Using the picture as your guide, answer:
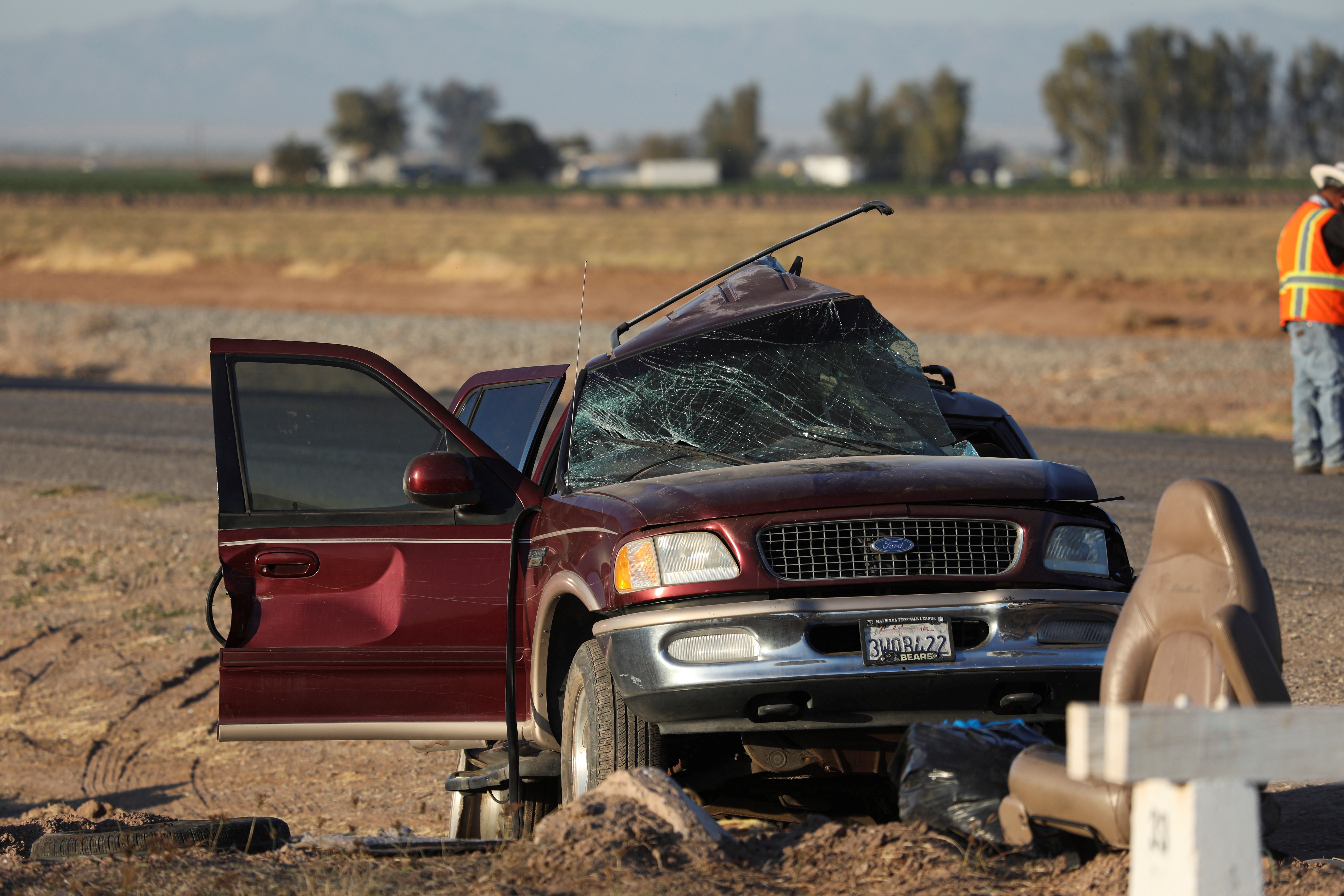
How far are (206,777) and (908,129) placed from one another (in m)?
151

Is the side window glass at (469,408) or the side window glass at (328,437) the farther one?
the side window glass at (328,437)

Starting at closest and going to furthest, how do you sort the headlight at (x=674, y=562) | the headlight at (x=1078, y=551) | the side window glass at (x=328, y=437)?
the headlight at (x=674, y=562)
the headlight at (x=1078, y=551)
the side window glass at (x=328, y=437)

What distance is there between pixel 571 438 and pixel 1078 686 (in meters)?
2.02

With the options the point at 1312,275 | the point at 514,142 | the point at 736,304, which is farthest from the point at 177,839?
the point at 514,142

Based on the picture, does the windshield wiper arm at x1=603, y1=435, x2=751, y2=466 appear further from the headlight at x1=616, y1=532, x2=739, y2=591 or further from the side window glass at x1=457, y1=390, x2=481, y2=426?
the side window glass at x1=457, y1=390, x2=481, y2=426

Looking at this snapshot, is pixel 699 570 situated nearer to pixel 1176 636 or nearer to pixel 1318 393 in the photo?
pixel 1176 636

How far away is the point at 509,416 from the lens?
624cm

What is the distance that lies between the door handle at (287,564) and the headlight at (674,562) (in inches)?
49.1

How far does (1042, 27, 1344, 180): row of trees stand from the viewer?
12962 cm

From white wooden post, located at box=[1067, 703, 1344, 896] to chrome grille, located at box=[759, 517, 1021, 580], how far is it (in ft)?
5.20

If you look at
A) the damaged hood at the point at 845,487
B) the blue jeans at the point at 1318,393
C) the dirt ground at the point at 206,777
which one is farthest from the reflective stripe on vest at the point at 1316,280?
the damaged hood at the point at 845,487

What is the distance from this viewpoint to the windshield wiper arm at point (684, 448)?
5.08 metres

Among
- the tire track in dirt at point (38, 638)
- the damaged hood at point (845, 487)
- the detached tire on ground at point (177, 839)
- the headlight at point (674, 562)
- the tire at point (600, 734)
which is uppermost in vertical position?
the damaged hood at point (845, 487)

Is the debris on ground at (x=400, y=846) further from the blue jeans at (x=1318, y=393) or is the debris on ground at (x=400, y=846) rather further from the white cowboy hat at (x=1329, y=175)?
the white cowboy hat at (x=1329, y=175)
